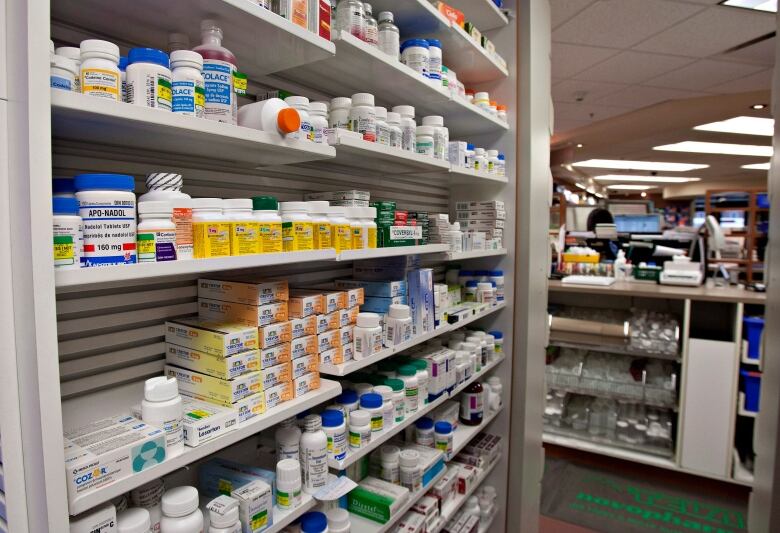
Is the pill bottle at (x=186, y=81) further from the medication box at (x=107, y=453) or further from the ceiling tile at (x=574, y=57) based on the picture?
the ceiling tile at (x=574, y=57)

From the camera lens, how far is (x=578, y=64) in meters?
4.09

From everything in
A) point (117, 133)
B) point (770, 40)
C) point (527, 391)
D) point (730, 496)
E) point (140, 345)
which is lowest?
point (730, 496)

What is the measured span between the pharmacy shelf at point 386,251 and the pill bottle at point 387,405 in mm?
468

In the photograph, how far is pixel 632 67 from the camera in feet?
13.7

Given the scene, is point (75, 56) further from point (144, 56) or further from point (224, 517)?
point (224, 517)

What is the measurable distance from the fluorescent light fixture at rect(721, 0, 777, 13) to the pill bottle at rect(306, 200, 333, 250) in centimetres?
317

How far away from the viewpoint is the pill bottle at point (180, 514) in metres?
0.94

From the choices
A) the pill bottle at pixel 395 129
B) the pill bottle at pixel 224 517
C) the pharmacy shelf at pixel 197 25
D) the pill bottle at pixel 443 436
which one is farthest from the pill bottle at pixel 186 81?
the pill bottle at pixel 443 436

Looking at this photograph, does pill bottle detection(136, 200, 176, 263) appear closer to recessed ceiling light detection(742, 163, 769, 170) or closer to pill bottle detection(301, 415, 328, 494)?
pill bottle detection(301, 415, 328, 494)

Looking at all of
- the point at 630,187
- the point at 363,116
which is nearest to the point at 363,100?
the point at 363,116

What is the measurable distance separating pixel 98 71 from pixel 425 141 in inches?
45.9

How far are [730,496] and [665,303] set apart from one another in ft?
4.82

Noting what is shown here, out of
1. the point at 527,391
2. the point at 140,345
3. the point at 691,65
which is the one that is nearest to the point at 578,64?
the point at 691,65

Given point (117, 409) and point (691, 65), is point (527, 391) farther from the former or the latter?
point (691, 65)
